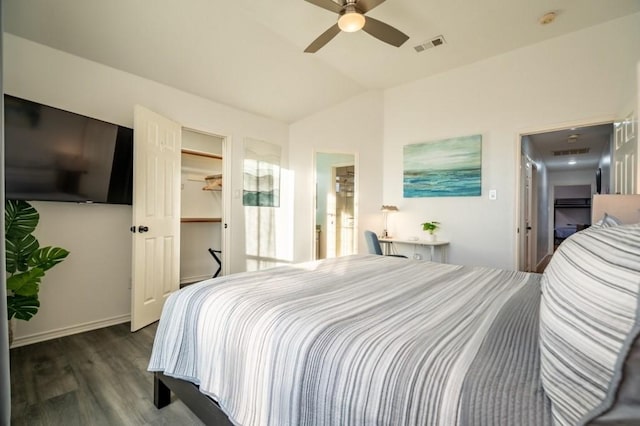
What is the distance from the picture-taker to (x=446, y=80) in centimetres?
394

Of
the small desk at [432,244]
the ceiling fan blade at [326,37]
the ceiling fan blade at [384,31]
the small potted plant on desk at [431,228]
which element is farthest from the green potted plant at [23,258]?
the small potted plant on desk at [431,228]

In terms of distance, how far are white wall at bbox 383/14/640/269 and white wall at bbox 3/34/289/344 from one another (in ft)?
10.8

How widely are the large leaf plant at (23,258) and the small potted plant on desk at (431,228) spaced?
3868mm

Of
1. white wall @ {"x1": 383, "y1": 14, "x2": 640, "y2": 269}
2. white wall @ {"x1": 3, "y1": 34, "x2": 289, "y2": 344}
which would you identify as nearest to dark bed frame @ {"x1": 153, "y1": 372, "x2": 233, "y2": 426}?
white wall @ {"x1": 3, "y1": 34, "x2": 289, "y2": 344}

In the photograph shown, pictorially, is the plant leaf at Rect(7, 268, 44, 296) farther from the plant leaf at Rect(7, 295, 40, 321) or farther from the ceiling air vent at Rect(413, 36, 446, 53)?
the ceiling air vent at Rect(413, 36, 446, 53)

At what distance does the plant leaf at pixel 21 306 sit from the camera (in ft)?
6.83

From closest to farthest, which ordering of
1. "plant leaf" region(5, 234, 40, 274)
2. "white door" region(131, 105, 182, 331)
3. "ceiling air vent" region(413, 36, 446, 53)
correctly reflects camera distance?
"plant leaf" region(5, 234, 40, 274) < "white door" region(131, 105, 182, 331) < "ceiling air vent" region(413, 36, 446, 53)

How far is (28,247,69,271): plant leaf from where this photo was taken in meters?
2.21

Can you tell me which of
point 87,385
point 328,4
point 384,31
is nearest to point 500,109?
point 384,31

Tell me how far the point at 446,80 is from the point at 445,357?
4.10 metres

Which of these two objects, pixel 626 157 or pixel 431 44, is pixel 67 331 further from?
pixel 626 157

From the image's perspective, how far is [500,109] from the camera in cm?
356

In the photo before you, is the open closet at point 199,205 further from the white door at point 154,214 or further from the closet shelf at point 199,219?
the white door at point 154,214

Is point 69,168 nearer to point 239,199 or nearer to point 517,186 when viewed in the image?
point 239,199
